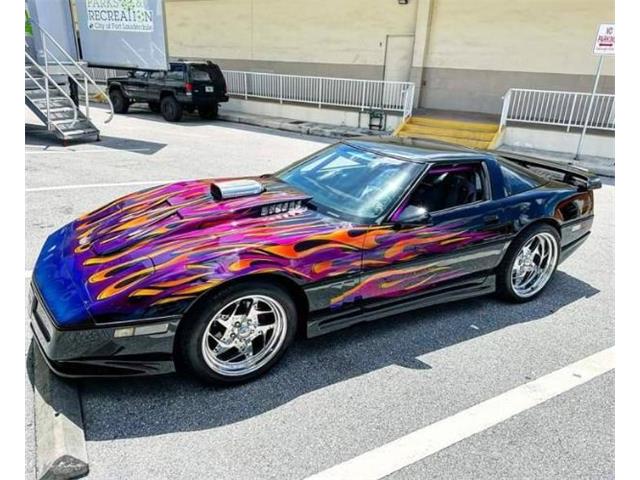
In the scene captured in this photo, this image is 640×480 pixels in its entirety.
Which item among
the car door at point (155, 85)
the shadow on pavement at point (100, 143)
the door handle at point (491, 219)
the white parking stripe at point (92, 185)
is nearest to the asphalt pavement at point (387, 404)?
the door handle at point (491, 219)

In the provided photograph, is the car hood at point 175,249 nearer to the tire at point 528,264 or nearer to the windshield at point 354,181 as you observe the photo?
the windshield at point 354,181

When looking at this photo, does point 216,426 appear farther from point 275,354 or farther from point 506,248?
point 506,248

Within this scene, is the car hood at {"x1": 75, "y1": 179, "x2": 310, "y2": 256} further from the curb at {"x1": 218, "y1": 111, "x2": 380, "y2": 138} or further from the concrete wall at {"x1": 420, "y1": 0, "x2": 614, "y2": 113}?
the concrete wall at {"x1": 420, "y1": 0, "x2": 614, "y2": 113}

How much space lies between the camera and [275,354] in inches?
111

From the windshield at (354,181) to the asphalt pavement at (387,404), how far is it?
37.4 inches

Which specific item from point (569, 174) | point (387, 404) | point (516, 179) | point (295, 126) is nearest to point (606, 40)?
point (569, 174)

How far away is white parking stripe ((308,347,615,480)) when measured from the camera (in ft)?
7.22

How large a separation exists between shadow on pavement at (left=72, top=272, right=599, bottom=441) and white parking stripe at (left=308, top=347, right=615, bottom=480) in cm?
51

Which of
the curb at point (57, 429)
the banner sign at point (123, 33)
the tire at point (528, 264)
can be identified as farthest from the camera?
the banner sign at point (123, 33)

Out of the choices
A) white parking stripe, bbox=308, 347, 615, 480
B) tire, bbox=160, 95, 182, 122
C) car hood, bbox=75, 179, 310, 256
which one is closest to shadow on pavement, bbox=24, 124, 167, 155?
tire, bbox=160, 95, 182, 122

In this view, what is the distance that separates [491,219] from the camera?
11.6 feet

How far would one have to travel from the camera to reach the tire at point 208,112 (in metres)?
15.1

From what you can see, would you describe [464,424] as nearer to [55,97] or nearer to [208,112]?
[55,97]
